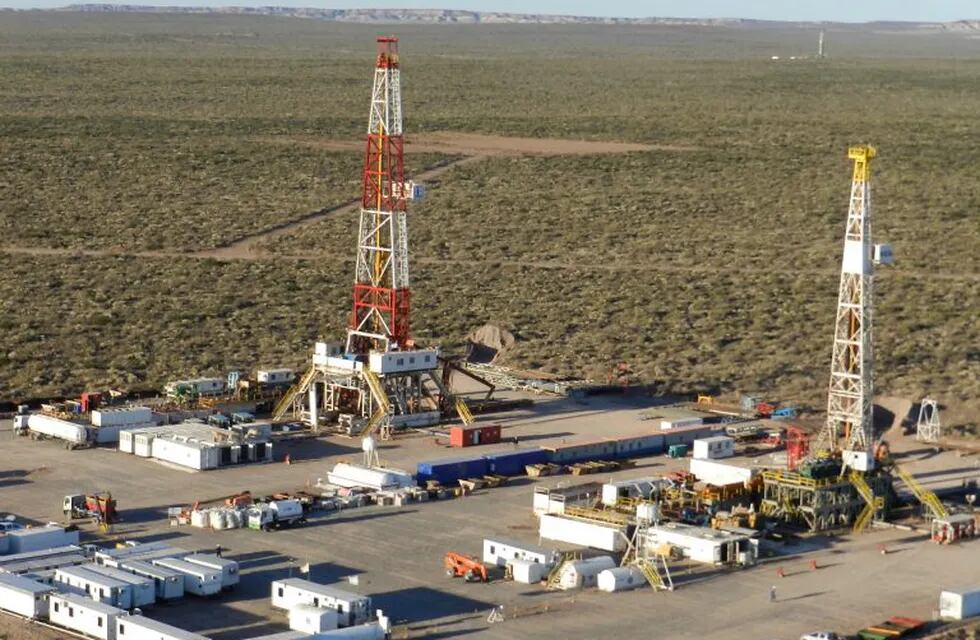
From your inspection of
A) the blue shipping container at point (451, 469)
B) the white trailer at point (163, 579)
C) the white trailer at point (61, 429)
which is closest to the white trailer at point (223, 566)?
the white trailer at point (163, 579)

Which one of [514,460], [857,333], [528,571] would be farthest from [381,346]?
[528,571]

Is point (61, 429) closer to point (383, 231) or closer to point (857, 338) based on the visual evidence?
point (383, 231)

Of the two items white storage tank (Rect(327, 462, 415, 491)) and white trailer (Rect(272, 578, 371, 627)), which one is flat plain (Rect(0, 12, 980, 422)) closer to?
white storage tank (Rect(327, 462, 415, 491))

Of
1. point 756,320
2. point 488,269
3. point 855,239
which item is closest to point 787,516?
point 855,239

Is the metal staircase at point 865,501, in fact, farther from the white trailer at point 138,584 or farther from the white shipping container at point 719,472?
the white trailer at point 138,584

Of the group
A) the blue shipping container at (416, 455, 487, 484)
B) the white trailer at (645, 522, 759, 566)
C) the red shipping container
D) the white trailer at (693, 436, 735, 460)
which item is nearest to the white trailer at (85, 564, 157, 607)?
the white trailer at (645, 522, 759, 566)

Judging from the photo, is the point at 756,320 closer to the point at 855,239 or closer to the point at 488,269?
the point at 488,269
